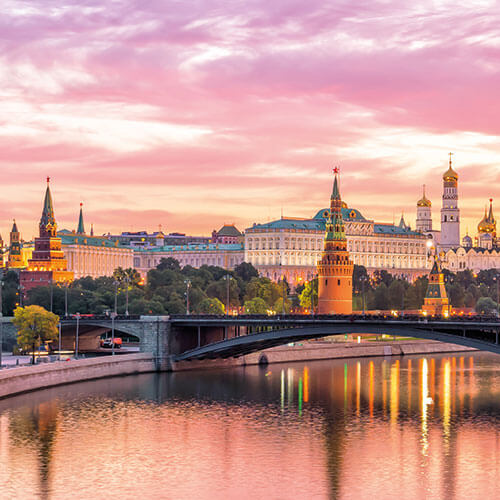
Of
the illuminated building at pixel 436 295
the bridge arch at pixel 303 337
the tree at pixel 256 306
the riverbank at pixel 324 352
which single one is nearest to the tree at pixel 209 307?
the tree at pixel 256 306

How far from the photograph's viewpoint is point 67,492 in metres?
54.8

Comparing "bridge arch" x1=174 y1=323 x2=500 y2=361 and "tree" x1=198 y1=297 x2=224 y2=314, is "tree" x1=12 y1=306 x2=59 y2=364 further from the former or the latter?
"tree" x1=198 y1=297 x2=224 y2=314

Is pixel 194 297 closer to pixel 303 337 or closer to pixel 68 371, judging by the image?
pixel 303 337

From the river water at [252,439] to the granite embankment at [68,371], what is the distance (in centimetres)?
103

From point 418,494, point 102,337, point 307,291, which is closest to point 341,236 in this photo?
point 307,291

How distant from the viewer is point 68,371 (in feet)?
296

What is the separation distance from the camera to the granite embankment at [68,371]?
82.0m

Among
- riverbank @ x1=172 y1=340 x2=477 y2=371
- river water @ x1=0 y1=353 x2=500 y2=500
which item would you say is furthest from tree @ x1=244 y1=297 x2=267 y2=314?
river water @ x1=0 y1=353 x2=500 y2=500

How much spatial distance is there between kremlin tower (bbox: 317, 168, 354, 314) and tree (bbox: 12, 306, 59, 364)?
205ft

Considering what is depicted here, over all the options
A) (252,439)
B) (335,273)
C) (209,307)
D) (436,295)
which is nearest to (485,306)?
(436,295)

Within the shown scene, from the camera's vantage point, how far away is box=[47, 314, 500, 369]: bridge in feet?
280

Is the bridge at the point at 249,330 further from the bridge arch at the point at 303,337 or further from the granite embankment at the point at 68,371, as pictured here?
the granite embankment at the point at 68,371

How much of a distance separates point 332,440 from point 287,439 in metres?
2.61

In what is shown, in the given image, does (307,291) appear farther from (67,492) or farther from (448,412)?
(67,492)
